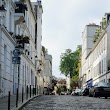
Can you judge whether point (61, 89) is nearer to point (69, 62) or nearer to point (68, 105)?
point (69, 62)

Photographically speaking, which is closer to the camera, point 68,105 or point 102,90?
point 68,105

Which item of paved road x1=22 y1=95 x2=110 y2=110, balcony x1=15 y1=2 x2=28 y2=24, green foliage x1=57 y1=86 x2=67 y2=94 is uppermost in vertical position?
balcony x1=15 y1=2 x2=28 y2=24

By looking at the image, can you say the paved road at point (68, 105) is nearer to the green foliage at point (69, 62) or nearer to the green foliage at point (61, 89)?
the green foliage at point (69, 62)

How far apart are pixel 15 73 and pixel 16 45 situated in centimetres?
266

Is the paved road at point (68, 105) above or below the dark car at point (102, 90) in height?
below

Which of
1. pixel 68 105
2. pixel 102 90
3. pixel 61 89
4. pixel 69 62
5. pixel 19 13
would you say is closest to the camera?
pixel 68 105

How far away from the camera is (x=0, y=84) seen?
24.1 meters

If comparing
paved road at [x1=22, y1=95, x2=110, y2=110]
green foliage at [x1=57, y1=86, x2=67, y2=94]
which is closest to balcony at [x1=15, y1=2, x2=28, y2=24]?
paved road at [x1=22, y1=95, x2=110, y2=110]

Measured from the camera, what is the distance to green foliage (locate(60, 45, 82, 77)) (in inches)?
4311

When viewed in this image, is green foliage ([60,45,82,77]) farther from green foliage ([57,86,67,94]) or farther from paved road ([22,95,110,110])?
paved road ([22,95,110,110])

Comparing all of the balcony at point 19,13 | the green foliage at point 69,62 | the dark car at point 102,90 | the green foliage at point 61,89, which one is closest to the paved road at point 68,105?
the dark car at point 102,90

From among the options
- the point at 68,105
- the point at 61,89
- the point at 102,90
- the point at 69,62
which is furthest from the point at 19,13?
the point at 61,89

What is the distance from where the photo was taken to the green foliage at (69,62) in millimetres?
109500

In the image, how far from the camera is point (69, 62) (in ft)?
360
